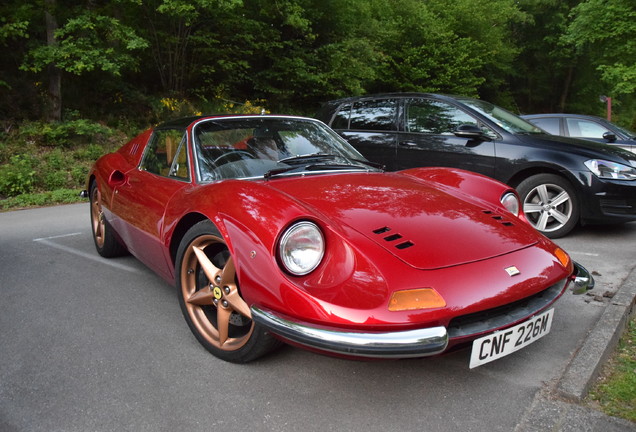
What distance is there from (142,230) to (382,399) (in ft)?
6.09

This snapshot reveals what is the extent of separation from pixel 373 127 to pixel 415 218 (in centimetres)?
388

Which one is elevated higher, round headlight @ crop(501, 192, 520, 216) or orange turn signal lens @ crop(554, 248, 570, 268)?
round headlight @ crop(501, 192, 520, 216)

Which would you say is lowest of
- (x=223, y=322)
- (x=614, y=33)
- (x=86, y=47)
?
(x=223, y=322)

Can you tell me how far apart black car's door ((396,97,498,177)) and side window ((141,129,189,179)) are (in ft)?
10.1

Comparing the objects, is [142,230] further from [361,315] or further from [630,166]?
[630,166]

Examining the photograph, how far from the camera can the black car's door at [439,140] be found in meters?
5.16

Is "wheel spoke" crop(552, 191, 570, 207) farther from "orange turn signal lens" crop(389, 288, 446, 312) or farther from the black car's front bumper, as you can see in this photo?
"orange turn signal lens" crop(389, 288, 446, 312)

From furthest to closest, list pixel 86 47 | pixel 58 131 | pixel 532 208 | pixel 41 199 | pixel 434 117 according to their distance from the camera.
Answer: pixel 58 131, pixel 86 47, pixel 41 199, pixel 434 117, pixel 532 208

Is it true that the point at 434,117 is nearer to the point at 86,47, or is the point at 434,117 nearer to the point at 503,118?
the point at 503,118

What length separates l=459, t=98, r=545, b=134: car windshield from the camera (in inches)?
207

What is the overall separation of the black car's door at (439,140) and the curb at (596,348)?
2.43 meters

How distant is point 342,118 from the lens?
6355 millimetres

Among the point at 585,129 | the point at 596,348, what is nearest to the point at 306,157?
the point at 596,348

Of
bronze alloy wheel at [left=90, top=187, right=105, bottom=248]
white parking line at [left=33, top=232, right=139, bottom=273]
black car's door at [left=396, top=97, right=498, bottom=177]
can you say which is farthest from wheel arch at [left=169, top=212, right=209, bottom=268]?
black car's door at [left=396, top=97, right=498, bottom=177]
